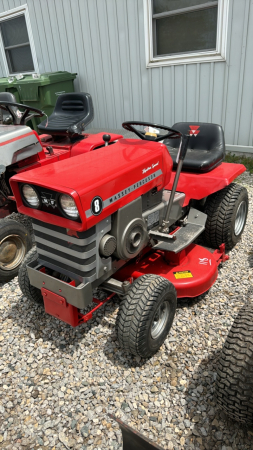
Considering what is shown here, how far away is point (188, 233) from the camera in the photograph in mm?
2385

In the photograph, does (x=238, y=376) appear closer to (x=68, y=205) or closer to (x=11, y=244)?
(x=68, y=205)

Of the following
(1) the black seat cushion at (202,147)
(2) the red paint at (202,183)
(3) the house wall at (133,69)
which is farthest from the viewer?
(3) the house wall at (133,69)

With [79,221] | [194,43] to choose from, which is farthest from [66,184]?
[194,43]

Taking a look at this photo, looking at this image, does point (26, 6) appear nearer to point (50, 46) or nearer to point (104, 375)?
point (50, 46)

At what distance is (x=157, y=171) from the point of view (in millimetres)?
2053

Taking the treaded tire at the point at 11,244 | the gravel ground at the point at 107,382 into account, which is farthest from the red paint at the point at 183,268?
the treaded tire at the point at 11,244

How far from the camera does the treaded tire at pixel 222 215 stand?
266 centimetres

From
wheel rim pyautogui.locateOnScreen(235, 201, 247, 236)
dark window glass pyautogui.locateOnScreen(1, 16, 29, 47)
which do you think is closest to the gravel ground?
wheel rim pyautogui.locateOnScreen(235, 201, 247, 236)

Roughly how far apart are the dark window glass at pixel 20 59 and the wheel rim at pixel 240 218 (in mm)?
5264

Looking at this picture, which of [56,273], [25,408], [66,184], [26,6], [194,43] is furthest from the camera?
[26,6]

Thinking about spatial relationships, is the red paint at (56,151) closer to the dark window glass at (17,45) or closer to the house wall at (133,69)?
the house wall at (133,69)

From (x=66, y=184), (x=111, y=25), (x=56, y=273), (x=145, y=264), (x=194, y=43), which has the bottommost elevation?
(x=145, y=264)

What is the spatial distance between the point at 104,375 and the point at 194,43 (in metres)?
4.13

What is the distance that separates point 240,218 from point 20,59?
570cm
